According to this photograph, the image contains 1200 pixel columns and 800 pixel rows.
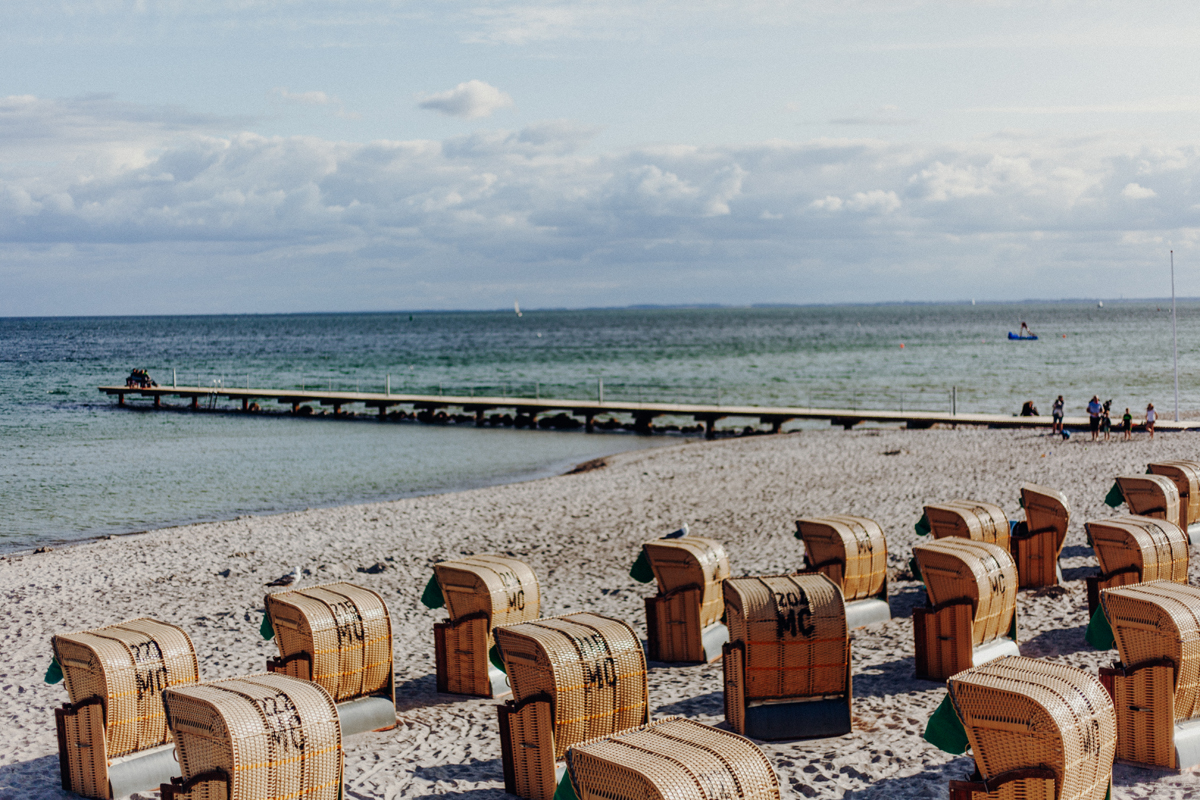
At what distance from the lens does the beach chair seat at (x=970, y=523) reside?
10723 millimetres

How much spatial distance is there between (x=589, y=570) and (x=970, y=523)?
212 inches

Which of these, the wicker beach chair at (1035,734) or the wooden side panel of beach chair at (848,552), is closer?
the wicker beach chair at (1035,734)

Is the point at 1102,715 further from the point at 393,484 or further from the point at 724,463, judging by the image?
the point at 393,484

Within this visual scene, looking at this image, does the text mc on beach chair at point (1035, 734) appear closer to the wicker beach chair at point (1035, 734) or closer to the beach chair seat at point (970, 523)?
the wicker beach chair at point (1035, 734)

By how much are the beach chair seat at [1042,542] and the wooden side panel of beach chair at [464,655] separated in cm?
632

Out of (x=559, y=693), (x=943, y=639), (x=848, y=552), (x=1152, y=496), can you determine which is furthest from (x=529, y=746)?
(x=1152, y=496)

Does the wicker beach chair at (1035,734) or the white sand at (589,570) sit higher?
the wicker beach chair at (1035,734)

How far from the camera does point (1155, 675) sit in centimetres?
652

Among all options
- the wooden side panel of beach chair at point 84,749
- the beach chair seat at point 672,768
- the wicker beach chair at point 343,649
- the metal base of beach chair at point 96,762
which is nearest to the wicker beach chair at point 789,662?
the beach chair seat at point 672,768

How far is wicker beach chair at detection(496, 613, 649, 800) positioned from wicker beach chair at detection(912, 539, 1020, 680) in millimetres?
3096

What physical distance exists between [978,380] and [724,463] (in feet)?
117

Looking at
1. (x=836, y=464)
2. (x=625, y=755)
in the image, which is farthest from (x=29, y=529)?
(x=625, y=755)

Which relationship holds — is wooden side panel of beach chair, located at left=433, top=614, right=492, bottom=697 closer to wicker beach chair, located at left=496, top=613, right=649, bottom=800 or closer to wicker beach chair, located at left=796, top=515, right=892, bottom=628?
wicker beach chair, located at left=496, top=613, right=649, bottom=800

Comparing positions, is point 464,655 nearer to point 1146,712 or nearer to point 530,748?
point 530,748
